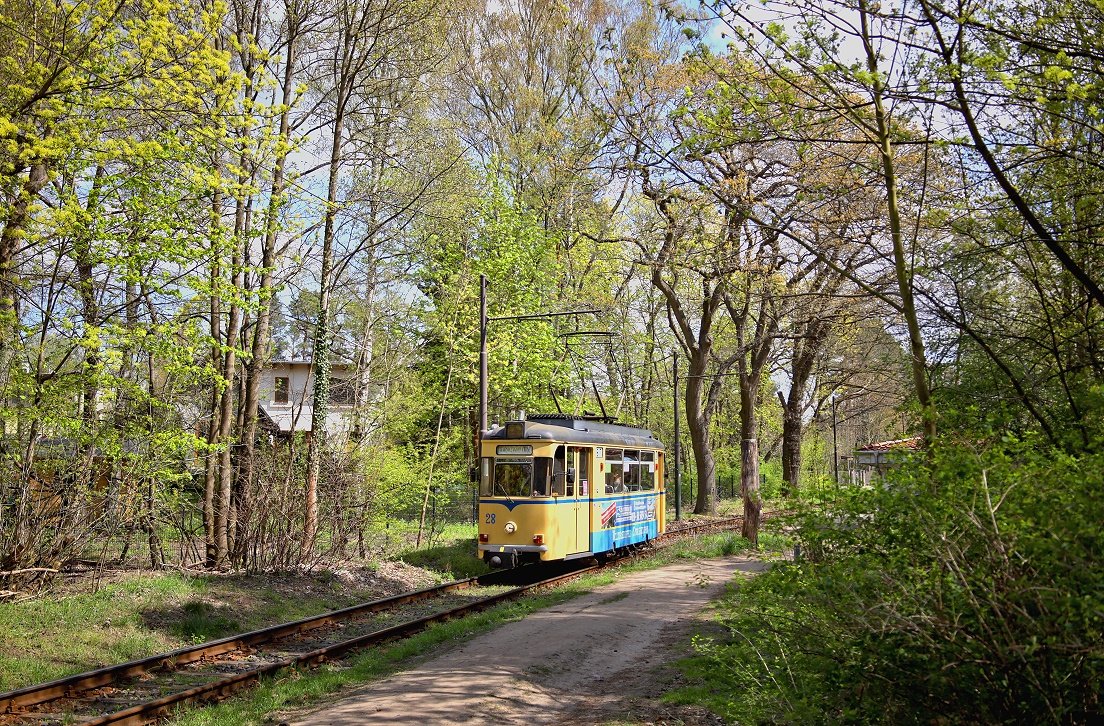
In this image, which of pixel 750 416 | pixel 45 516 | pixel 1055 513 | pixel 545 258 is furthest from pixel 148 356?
pixel 545 258

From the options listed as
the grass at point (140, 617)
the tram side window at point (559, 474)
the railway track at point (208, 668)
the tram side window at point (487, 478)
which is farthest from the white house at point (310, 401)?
the tram side window at point (559, 474)

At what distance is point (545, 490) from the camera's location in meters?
16.1

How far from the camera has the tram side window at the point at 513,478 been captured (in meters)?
16.2

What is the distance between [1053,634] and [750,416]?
18853mm

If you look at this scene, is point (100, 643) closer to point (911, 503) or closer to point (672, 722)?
point (672, 722)

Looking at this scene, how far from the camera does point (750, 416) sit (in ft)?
73.5

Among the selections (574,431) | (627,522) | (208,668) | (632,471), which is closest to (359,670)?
(208,668)

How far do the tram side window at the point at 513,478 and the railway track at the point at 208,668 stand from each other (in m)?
2.21

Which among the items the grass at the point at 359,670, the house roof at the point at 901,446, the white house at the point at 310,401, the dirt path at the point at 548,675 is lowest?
the grass at the point at 359,670

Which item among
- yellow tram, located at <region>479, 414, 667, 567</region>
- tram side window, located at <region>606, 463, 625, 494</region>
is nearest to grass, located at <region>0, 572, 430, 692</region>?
yellow tram, located at <region>479, 414, 667, 567</region>

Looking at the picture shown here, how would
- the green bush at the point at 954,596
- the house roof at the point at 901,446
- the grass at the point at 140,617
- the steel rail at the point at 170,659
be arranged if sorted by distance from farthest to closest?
1. the grass at the point at 140,617
2. the steel rail at the point at 170,659
3. the house roof at the point at 901,446
4. the green bush at the point at 954,596

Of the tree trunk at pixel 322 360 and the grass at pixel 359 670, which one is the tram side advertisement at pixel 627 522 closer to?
the grass at pixel 359 670

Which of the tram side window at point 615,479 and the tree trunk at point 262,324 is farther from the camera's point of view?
the tram side window at point 615,479

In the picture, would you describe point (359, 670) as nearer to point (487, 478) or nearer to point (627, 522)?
point (487, 478)
